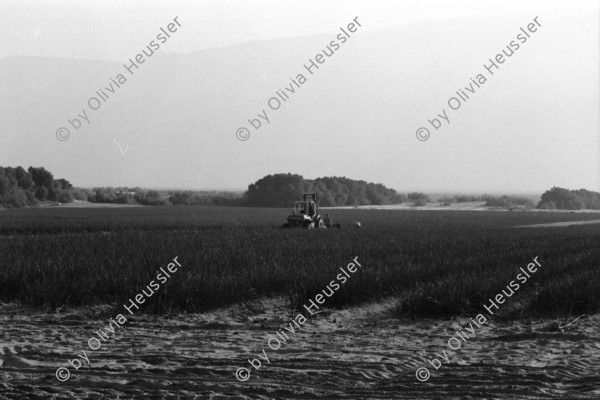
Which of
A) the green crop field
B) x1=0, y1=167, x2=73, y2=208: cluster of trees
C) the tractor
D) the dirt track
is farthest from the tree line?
the dirt track

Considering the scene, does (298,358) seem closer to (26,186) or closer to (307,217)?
(307,217)

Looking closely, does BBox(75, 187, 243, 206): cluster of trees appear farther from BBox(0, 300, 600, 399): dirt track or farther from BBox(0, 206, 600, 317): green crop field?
BBox(0, 300, 600, 399): dirt track

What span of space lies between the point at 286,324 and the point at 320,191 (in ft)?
246

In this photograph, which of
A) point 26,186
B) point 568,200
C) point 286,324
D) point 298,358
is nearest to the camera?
point 298,358

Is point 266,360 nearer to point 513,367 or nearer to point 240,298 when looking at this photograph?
point 513,367

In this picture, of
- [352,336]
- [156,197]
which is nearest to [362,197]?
[156,197]

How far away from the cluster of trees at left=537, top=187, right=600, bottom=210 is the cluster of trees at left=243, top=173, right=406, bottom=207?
18786 millimetres

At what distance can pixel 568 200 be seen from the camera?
9412 cm

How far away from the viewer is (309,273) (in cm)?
1312

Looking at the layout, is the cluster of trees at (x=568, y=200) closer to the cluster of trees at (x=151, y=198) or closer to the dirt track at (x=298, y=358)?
the cluster of trees at (x=151, y=198)

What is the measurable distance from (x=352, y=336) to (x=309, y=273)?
13.2 feet

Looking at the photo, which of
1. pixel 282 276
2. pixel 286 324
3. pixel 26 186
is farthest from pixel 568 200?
pixel 286 324

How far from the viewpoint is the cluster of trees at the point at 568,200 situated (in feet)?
306

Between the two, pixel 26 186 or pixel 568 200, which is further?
pixel 568 200
